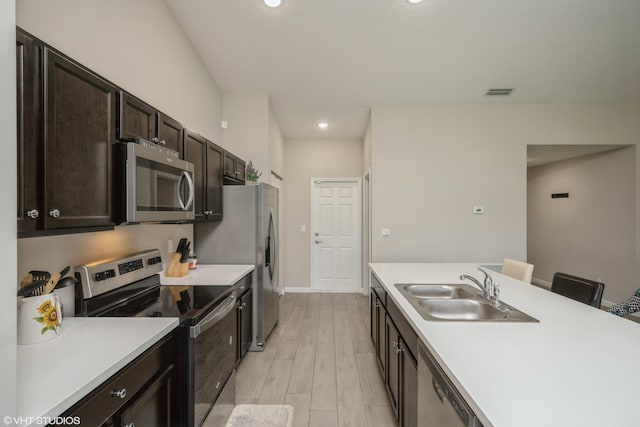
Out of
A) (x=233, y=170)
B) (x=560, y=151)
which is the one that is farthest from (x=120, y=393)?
(x=560, y=151)

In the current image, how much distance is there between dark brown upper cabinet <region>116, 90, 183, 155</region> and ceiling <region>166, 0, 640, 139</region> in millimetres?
1083

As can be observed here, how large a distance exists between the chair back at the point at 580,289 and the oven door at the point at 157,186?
2449 mm

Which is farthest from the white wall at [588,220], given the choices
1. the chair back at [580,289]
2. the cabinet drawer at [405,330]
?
the cabinet drawer at [405,330]

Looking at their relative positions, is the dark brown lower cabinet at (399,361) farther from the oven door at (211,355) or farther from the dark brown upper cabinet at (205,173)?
the dark brown upper cabinet at (205,173)

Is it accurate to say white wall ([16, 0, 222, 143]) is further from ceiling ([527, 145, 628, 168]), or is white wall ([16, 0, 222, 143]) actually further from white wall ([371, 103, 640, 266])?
ceiling ([527, 145, 628, 168])

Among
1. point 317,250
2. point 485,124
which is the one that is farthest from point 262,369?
point 485,124

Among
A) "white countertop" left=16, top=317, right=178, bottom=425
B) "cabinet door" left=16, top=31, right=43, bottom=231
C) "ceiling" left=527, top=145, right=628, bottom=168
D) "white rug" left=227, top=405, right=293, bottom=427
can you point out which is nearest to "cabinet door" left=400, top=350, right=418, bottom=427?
"white rug" left=227, top=405, right=293, bottom=427

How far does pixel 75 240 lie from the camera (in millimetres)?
1477

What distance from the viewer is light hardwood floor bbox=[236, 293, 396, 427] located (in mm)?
1988

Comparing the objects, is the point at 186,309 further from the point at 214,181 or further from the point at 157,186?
the point at 214,181

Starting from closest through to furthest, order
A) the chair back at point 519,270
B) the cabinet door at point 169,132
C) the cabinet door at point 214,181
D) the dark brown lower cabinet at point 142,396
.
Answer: the dark brown lower cabinet at point 142,396 < the cabinet door at point 169,132 < the chair back at point 519,270 < the cabinet door at point 214,181

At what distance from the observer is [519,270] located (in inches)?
95.9

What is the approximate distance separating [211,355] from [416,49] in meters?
2.98

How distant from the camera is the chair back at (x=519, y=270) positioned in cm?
233
